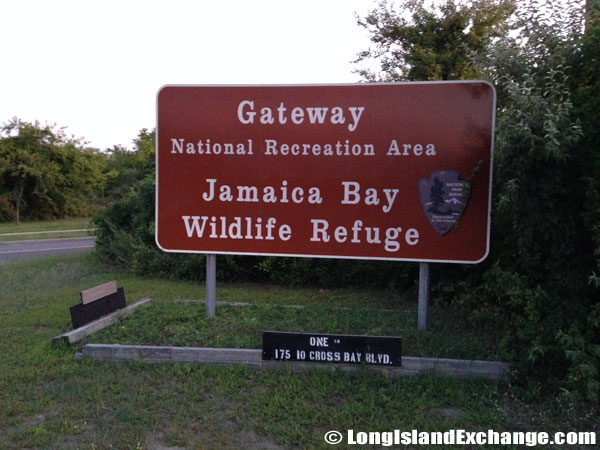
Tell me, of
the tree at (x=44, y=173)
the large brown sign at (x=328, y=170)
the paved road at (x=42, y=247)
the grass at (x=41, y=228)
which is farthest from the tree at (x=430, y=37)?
the tree at (x=44, y=173)

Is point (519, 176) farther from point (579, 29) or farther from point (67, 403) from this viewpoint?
point (67, 403)

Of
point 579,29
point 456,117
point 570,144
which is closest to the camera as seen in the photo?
point 570,144

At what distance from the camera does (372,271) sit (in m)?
Answer: 9.84

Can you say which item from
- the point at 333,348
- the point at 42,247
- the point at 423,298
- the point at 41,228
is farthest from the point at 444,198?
the point at 41,228

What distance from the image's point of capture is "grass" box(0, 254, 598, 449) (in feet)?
14.4

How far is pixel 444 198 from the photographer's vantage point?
251 inches

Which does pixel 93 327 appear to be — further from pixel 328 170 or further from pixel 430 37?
pixel 430 37

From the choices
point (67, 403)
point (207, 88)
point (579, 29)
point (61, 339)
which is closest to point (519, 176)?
point (579, 29)

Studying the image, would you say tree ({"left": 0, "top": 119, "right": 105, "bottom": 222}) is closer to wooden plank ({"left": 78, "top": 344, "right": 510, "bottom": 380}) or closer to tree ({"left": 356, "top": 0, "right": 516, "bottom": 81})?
tree ({"left": 356, "top": 0, "right": 516, "bottom": 81})

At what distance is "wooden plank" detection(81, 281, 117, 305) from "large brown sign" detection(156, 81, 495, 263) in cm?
Result: 97

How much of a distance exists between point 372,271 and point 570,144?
5.53 meters

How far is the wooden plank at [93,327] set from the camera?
6281 mm

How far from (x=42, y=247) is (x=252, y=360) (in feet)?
55.6

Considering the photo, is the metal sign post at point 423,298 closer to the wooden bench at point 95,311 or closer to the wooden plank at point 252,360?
the wooden plank at point 252,360
